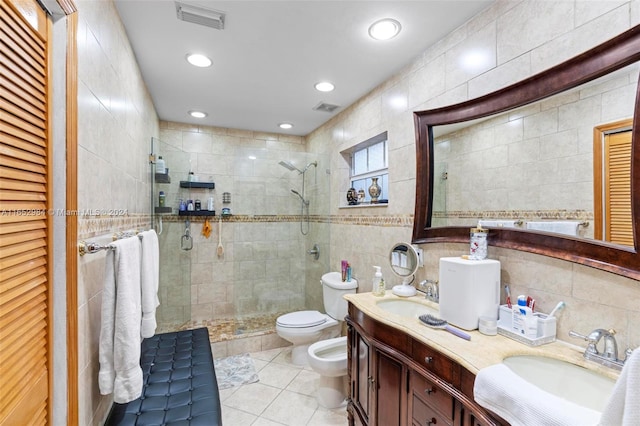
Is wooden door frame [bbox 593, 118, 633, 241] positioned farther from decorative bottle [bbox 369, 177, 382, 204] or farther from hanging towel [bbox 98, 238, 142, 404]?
hanging towel [bbox 98, 238, 142, 404]

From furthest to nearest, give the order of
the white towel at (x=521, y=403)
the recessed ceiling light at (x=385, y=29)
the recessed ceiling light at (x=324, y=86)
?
the recessed ceiling light at (x=324, y=86) < the recessed ceiling light at (x=385, y=29) < the white towel at (x=521, y=403)

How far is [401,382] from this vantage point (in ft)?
4.58

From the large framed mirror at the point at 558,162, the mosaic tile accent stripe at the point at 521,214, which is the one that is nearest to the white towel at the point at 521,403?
the large framed mirror at the point at 558,162

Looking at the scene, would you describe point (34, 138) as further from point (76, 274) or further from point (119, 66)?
point (119, 66)

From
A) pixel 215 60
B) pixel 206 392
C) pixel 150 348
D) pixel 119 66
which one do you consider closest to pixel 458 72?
pixel 215 60

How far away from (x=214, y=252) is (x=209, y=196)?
681mm

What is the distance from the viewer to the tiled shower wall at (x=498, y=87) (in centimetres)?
108

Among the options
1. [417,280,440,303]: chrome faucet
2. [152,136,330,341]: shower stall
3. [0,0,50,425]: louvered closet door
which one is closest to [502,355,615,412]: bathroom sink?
[417,280,440,303]: chrome faucet

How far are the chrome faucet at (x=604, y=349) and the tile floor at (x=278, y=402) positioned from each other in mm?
1599

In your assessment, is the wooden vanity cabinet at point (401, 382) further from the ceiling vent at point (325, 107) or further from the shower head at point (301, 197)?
the ceiling vent at point (325, 107)

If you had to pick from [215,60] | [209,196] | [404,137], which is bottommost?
[209,196]

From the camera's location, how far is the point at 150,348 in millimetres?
2055

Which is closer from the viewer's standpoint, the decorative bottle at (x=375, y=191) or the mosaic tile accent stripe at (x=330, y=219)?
the mosaic tile accent stripe at (x=330, y=219)

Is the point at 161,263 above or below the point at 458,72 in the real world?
below
